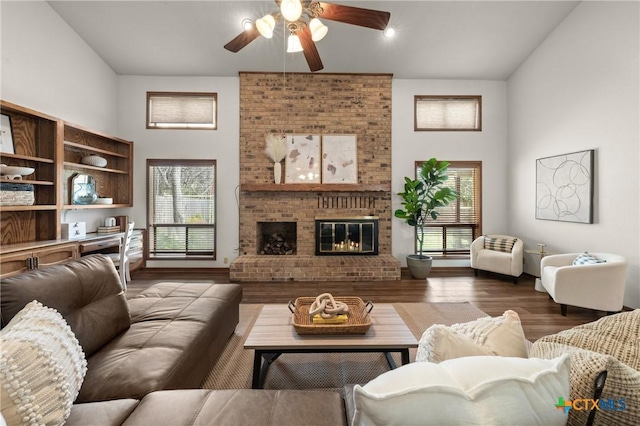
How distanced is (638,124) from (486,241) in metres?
2.29

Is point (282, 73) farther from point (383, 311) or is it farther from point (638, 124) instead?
point (638, 124)

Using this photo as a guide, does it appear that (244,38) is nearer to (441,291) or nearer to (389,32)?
(389,32)

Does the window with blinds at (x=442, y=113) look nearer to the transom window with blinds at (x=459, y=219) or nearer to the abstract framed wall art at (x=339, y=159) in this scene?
the transom window with blinds at (x=459, y=219)

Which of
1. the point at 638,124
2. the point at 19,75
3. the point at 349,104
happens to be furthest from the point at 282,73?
the point at 638,124

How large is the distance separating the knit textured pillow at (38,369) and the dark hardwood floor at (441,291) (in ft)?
8.36

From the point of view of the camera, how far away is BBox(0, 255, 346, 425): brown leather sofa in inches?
40.8

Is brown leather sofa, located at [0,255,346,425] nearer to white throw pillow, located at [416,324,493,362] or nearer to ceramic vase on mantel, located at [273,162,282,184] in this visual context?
white throw pillow, located at [416,324,493,362]

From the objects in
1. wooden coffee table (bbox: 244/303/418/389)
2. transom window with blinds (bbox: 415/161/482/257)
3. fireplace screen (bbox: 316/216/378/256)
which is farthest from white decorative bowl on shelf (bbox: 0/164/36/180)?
transom window with blinds (bbox: 415/161/482/257)

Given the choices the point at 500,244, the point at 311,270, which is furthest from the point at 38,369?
the point at 500,244

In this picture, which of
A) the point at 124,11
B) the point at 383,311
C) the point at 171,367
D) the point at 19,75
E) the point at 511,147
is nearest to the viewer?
the point at 171,367

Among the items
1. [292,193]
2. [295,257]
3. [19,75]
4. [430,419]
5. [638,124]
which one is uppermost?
[19,75]

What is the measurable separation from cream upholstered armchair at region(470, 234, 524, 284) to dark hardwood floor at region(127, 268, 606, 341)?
19cm

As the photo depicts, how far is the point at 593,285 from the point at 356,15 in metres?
3.51

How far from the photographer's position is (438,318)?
3.05 metres
